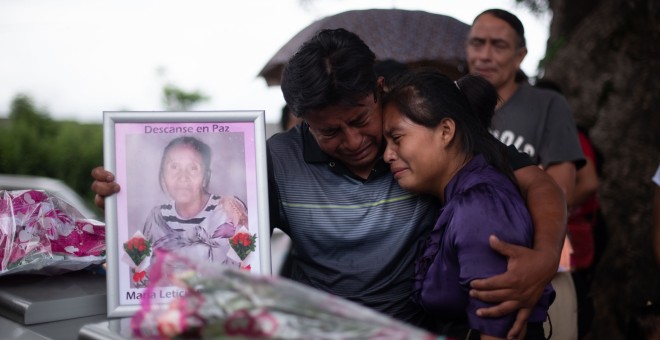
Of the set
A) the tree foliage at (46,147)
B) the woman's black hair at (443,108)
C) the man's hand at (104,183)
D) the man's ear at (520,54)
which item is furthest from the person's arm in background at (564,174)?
the tree foliage at (46,147)

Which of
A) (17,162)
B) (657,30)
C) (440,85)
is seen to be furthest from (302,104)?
(17,162)

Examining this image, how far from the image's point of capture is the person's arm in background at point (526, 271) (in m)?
2.14

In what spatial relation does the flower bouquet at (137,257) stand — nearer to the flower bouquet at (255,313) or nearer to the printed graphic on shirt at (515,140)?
the flower bouquet at (255,313)

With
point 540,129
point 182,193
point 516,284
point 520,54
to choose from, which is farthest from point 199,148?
point 520,54

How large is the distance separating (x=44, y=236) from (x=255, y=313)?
1.43 m

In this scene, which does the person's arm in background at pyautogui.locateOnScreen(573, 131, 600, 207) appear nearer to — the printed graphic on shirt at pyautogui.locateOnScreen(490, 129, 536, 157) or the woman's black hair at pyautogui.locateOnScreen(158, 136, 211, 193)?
the printed graphic on shirt at pyautogui.locateOnScreen(490, 129, 536, 157)

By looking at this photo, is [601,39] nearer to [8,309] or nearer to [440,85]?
[440,85]

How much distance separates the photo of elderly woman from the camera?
238 cm

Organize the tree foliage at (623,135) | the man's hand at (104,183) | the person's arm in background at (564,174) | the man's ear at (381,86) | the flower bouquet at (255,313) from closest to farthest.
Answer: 1. the flower bouquet at (255,313)
2. the man's hand at (104,183)
3. the man's ear at (381,86)
4. the person's arm in background at (564,174)
5. the tree foliage at (623,135)

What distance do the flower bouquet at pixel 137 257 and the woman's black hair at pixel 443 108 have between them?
813mm

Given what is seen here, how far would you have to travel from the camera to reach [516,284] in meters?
2.16

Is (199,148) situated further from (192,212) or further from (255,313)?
(255,313)

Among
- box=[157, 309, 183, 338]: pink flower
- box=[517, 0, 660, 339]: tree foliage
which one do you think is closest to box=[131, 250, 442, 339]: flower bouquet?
box=[157, 309, 183, 338]: pink flower

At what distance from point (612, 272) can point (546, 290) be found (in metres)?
3.22
